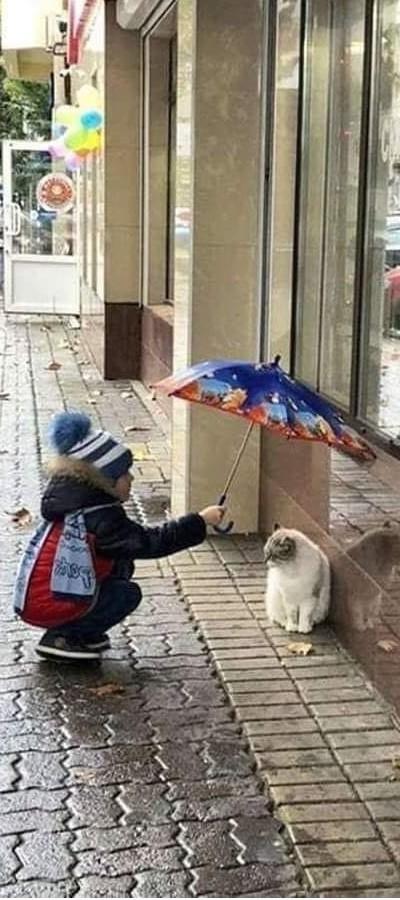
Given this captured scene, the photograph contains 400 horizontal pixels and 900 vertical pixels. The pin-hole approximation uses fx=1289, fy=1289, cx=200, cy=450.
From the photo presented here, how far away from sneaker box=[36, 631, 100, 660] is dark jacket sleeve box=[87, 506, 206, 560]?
0.39m

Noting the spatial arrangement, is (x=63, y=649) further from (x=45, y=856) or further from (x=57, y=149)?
(x=57, y=149)

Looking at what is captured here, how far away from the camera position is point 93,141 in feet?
46.1

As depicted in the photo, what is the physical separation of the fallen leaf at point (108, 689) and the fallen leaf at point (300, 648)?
0.77 meters

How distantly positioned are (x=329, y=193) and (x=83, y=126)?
8459 mm

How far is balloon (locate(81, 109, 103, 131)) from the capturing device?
44.0ft

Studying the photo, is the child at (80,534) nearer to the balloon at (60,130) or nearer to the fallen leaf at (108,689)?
the fallen leaf at (108,689)

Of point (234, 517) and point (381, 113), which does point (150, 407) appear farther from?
point (381, 113)

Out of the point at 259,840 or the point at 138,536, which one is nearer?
the point at 259,840

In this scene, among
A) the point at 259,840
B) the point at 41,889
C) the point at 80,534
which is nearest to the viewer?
the point at 41,889

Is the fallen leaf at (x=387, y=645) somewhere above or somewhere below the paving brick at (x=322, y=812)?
above

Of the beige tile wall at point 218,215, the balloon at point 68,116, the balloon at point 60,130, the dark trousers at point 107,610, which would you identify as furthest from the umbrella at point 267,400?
the balloon at point 60,130

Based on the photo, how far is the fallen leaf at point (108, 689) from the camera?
189 inches

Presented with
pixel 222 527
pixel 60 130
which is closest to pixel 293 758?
pixel 222 527

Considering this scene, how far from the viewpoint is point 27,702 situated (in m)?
4.69
